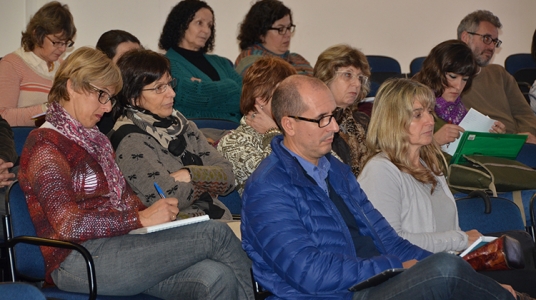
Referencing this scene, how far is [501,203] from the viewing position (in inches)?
128

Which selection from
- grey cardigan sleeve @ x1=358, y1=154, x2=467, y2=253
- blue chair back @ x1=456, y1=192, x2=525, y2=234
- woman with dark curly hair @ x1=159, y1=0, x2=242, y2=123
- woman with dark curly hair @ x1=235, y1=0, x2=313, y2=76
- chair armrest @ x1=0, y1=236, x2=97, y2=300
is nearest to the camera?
chair armrest @ x1=0, y1=236, x2=97, y2=300

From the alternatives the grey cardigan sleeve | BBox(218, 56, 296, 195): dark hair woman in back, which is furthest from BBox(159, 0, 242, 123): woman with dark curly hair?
the grey cardigan sleeve

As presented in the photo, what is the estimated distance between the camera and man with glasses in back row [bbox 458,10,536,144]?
196 inches

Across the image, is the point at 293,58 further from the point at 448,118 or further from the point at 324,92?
the point at 324,92

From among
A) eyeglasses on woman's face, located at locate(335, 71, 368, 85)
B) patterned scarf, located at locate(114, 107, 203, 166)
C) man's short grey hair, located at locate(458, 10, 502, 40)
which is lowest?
patterned scarf, located at locate(114, 107, 203, 166)

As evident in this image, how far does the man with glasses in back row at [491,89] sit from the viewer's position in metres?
4.99

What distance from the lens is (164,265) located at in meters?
2.49

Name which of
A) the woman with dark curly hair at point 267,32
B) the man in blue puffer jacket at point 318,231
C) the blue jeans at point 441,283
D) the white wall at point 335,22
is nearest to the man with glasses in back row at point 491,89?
the woman with dark curly hair at point 267,32

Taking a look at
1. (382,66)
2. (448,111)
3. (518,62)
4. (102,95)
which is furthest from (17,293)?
(518,62)

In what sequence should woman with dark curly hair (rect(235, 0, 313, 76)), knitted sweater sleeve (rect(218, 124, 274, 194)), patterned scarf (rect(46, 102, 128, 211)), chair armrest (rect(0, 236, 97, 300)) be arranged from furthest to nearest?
woman with dark curly hair (rect(235, 0, 313, 76)) → knitted sweater sleeve (rect(218, 124, 274, 194)) → patterned scarf (rect(46, 102, 128, 211)) → chair armrest (rect(0, 236, 97, 300))

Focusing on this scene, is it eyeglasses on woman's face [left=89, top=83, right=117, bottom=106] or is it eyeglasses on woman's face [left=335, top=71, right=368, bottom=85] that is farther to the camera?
eyeglasses on woman's face [left=335, top=71, right=368, bottom=85]

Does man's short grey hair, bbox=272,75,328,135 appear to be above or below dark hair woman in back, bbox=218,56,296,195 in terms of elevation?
above

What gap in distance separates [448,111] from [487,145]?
361mm

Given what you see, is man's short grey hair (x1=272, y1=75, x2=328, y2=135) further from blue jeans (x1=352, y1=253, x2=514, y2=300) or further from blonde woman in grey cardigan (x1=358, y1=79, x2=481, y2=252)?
blue jeans (x1=352, y1=253, x2=514, y2=300)
